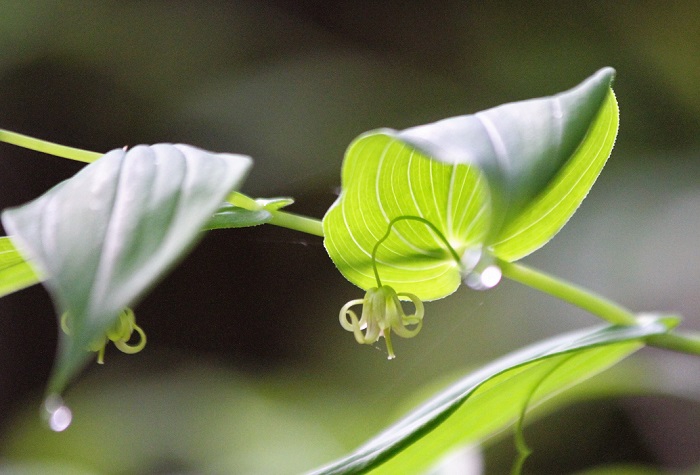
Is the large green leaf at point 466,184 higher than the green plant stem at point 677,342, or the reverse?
the large green leaf at point 466,184

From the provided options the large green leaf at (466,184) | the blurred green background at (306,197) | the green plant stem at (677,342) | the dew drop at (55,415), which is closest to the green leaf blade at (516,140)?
the large green leaf at (466,184)

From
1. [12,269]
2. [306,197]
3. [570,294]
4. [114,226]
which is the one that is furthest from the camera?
[306,197]

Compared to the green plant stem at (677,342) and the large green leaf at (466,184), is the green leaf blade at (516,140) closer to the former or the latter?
the large green leaf at (466,184)

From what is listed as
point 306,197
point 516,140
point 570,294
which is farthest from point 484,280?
point 306,197

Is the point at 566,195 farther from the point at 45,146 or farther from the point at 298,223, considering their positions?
the point at 45,146

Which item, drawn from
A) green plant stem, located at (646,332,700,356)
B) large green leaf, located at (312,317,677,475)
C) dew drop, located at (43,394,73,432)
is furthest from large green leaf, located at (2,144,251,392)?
green plant stem, located at (646,332,700,356)

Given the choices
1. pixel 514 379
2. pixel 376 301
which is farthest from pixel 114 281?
pixel 514 379
